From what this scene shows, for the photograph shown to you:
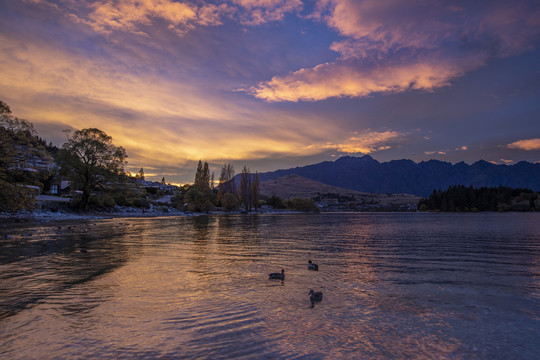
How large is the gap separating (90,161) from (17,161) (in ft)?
105

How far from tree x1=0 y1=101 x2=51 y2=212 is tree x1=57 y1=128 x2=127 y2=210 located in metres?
27.6

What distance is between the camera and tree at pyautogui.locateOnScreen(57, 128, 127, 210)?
60.3 m

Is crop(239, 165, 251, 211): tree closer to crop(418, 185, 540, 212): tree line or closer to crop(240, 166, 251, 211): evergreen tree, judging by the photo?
crop(240, 166, 251, 211): evergreen tree

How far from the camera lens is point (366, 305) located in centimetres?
1038

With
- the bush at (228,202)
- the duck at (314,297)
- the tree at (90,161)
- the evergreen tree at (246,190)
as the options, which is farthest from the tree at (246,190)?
the duck at (314,297)

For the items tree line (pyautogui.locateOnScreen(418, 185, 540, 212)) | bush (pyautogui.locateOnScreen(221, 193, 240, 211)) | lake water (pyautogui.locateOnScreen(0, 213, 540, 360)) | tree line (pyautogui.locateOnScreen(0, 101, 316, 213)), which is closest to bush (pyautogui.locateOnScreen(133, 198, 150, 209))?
tree line (pyautogui.locateOnScreen(0, 101, 316, 213))

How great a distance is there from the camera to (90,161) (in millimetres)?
62844

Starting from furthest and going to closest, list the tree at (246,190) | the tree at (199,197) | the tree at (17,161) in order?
the tree at (246,190), the tree at (199,197), the tree at (17,161)

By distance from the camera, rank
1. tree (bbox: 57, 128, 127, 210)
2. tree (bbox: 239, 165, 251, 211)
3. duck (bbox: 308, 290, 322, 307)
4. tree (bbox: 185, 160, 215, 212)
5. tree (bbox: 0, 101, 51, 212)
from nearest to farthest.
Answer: duck (bbox: 308, 290, 322, 307)
tree (bbox: 0, 101, 51, 212)
tree (bbox: 57, 128, 127, 210)
tree (bbox: 185, 160, 215, 212)
tree (bbox: 239, 165, 251, 211)

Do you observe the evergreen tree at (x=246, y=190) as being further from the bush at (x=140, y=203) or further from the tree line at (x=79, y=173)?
the bush at (x=140, y=203)

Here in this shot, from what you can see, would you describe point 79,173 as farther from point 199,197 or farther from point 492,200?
point 492,200

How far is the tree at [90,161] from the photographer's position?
60.3 m

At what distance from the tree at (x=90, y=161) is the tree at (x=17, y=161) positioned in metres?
27.6

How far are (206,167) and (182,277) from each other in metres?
130
